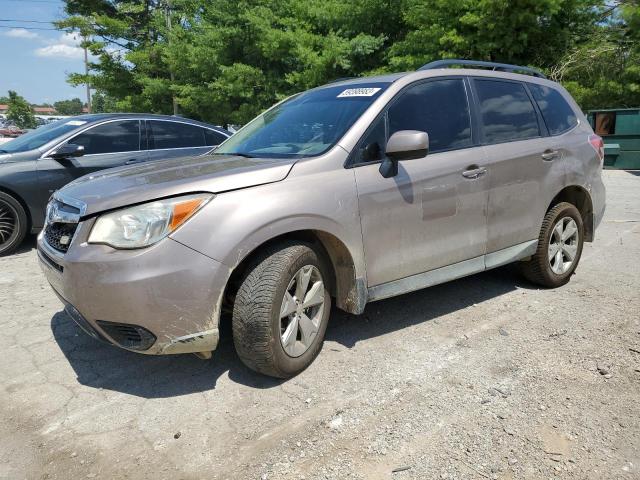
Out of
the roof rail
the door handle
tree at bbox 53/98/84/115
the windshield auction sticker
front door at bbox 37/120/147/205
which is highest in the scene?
tree at bbox 53/98/84/115

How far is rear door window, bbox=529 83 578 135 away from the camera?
444 cm

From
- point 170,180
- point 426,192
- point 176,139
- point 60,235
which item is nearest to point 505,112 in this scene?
point 426,192

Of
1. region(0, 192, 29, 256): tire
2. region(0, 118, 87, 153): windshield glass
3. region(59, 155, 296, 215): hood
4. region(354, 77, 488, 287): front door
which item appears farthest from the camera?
region(0, 118, 87, 153): windshield glass

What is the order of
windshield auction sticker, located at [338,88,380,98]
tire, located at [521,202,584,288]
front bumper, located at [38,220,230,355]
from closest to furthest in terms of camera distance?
front bumper, located at [38,220,230,355] → windshield auction sticker, located at [338,88,380,98] → tire, located at [521,202,584,288]

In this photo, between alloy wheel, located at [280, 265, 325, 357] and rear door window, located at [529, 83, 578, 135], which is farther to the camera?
rear door window, located at [529, 83, 578, 135]

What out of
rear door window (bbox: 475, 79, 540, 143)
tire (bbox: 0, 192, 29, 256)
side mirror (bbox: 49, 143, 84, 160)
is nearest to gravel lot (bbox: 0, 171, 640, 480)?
rear door window (bbox: 475, 79, 540, 143)

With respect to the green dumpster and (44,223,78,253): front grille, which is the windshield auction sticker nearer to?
(44,223,78,253): front grille

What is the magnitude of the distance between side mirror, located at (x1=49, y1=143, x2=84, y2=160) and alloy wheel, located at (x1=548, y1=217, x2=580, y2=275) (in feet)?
17.3

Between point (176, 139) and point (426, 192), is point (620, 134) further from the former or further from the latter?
point (426, 192)

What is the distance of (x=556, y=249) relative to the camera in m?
4.53

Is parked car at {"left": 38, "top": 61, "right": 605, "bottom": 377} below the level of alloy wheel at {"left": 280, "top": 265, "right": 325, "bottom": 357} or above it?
above

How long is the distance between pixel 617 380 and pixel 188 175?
9.11 ft

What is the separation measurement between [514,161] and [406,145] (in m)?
1.36

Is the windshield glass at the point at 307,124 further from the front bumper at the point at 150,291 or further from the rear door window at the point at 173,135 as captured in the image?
the rear door window at the point at 173,135
